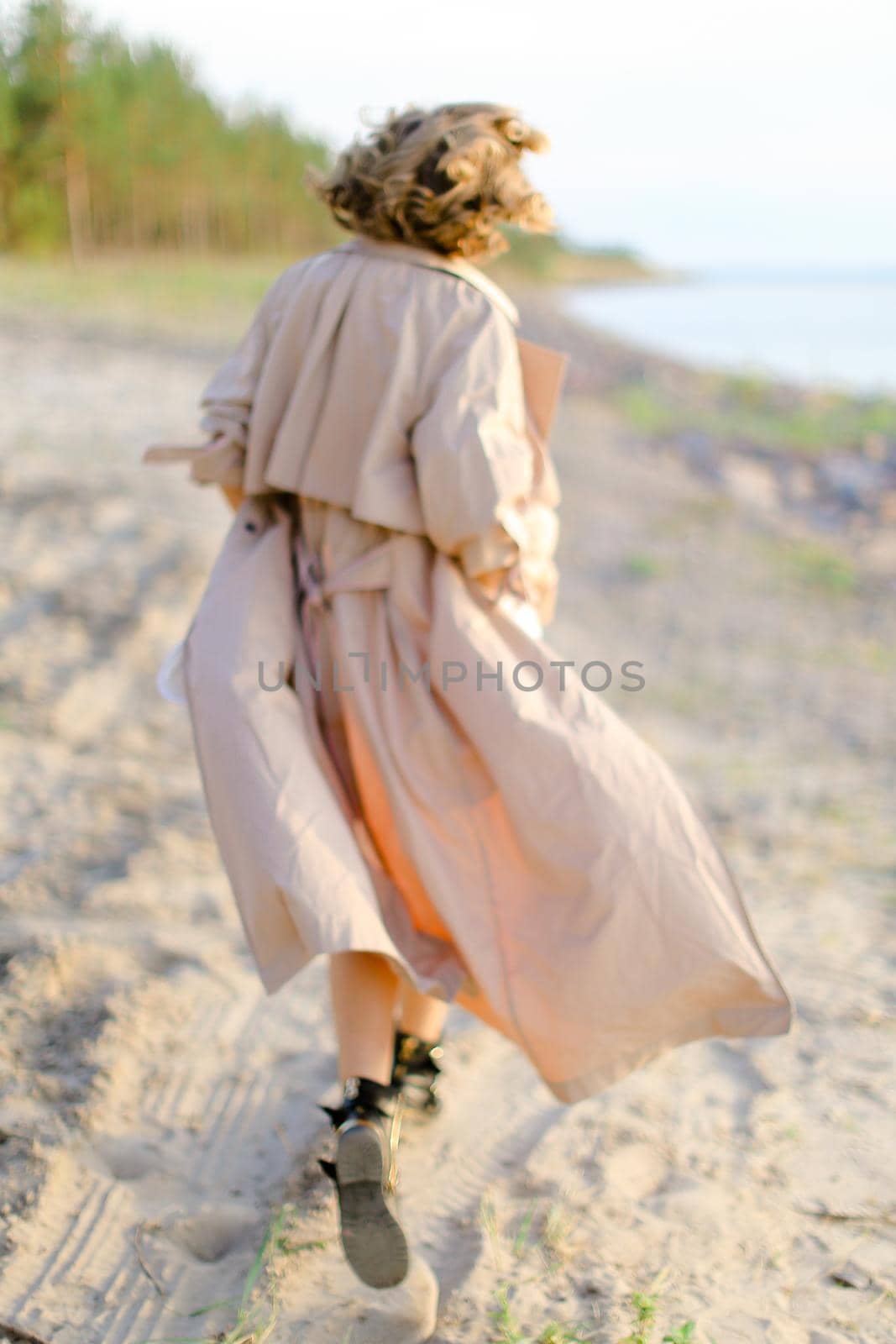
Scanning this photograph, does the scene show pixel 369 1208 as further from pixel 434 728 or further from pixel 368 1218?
pixel 434 728

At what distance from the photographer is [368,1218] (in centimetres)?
160

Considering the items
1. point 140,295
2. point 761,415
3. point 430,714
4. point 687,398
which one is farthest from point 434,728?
point 140,295

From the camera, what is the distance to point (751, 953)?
1784mm

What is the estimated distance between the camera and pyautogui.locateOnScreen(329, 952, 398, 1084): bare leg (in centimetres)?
180

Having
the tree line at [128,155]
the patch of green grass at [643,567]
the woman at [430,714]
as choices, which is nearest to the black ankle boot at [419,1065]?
the woman at [430,714]

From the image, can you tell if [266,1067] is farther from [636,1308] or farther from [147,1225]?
[636,1308]

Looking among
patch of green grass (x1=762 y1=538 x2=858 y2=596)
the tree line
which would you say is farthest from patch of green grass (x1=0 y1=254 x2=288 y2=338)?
patch of green grass (x1=762 y1=538 x2=858 y2=596)

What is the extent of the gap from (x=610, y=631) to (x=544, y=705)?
397 cm

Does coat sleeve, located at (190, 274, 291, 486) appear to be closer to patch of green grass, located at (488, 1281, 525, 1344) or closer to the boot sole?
the boot sole

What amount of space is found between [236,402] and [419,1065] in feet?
4.00

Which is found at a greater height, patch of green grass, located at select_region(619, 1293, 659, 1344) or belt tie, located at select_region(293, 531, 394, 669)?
belt tie, located at select_region(293, 531, 394, 669)

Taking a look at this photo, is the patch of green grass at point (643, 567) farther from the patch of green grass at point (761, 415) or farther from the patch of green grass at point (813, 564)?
the patch of green grass at point (761, 415)

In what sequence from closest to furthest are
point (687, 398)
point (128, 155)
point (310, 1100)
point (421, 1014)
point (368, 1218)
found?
point (368, 1218) < point (421, 1014) < point (310, 1100) < point (687, 398) < point (128, 155)

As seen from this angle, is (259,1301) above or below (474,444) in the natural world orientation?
below
